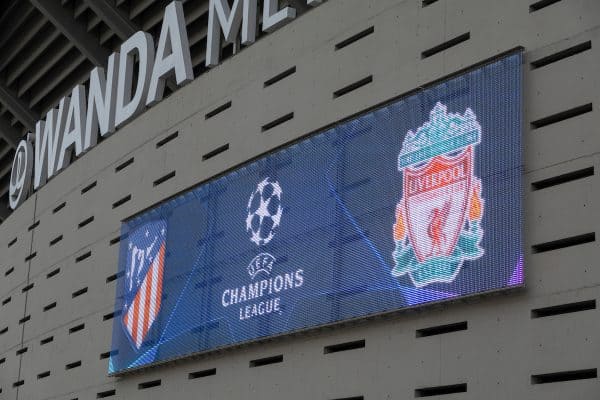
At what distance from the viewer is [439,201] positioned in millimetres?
13148

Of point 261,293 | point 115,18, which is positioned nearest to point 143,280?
point 261,293

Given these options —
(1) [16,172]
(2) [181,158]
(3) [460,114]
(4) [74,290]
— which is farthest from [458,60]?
(1) [16,172]

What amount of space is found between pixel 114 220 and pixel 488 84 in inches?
375

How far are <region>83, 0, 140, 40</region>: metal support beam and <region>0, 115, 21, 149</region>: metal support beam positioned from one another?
707 centimetres

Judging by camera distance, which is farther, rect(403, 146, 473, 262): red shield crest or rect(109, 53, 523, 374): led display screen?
rect(403, 146, 473, 262): red shield crest

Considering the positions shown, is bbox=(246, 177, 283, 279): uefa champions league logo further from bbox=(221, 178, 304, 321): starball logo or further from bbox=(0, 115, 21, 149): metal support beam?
bbox=(0, 115, 21, 149): metal support beam

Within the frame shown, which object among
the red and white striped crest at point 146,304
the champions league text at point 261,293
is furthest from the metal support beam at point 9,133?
the champions league text at point 261,293

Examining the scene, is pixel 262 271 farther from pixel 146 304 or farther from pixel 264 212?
pixel 146 304

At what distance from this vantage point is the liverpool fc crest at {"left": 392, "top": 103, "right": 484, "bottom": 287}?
12742 millimetres

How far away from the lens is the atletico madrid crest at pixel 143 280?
18.4 m

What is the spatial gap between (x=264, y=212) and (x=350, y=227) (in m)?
2.01

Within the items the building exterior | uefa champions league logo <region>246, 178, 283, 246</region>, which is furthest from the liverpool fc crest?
uefa champions league logo <region>246, 178, 283, 246</region>

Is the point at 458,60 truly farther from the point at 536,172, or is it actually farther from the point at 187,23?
the point at 187,23

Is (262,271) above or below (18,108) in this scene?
below
